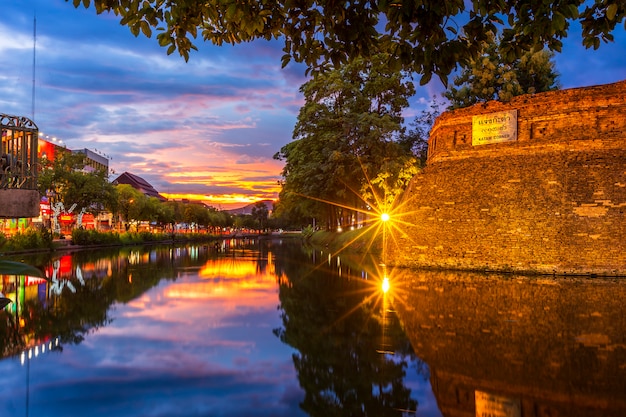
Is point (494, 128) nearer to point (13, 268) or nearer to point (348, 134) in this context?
point (348, 134)

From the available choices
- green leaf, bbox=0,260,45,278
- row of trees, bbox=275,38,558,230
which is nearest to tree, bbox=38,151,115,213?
row of trees, bbox=275,38,558,230

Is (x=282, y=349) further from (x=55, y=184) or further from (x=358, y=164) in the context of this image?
(x=55, y=184)

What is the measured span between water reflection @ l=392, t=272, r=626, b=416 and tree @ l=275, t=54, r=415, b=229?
766 inches

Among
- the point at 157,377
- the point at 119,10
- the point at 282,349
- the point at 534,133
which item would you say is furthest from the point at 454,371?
the point at 534,133

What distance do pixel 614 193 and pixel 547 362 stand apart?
1527 cm

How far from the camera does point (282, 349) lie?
748 centimetres

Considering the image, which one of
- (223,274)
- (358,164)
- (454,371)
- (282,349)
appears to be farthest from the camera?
(358,164)

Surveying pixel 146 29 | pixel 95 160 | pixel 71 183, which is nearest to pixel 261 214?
pixel 95 160

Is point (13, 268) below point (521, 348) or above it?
above

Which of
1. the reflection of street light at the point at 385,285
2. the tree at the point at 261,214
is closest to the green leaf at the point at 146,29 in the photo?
the reflection of street light at the point at 385,285

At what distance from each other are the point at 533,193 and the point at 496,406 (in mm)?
→ 17157

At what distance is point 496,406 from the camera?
5.00 metres

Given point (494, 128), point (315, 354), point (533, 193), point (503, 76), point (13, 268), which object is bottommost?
point (315, 354)

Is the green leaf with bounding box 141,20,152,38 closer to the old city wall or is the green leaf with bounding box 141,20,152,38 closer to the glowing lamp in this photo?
the glowing lamp
